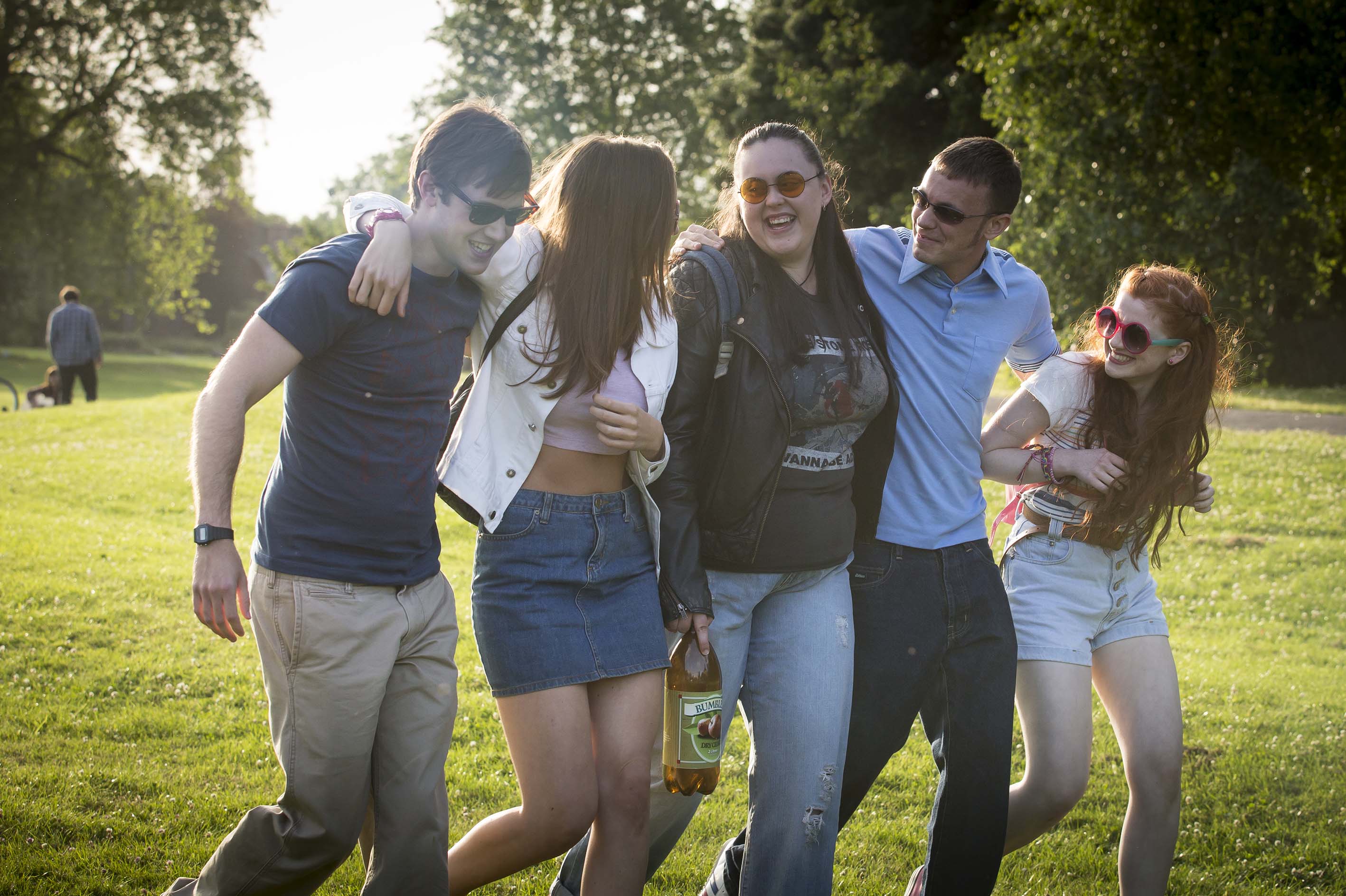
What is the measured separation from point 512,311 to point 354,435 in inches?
22.3

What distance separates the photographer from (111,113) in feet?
86.4

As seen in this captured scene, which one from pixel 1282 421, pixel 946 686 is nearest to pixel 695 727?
pixel 946 686

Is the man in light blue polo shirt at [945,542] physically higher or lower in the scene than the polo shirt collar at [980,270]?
lower

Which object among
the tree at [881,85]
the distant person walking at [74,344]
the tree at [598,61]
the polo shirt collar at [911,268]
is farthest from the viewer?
the tree at [598,61]

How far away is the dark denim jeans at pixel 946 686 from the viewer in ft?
11.0

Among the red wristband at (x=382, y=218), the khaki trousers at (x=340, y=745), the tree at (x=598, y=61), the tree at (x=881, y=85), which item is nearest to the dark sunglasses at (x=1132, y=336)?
the red wristband at (x=382, y=218)

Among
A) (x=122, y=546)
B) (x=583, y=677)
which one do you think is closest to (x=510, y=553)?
(x=583, y=677)

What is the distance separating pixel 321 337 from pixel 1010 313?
7.56ft

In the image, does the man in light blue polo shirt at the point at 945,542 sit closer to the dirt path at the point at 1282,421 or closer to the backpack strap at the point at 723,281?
the backpack strap at the point at 723,281

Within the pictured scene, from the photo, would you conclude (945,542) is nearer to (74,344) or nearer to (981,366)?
(981,366)

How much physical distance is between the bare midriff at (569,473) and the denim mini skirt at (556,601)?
0.03m

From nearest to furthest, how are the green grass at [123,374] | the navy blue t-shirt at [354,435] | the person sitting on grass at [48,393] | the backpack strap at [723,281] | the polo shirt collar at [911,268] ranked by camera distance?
the navy blue t-shirt at [354,435]
the backpack strap at [723,281]
the polo shirt collar at [911,268]
the person sitting on grass at [48,393]
the green grass at [123,374]

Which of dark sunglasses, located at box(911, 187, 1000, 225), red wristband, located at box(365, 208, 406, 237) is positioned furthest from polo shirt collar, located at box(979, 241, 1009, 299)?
red wristband, located at box(365, 208, 406, 237)

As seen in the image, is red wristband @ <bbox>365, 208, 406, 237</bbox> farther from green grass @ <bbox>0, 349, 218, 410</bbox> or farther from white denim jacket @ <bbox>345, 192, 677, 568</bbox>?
green grass @ <bbox>0, 349, 218, 410</bbox>
